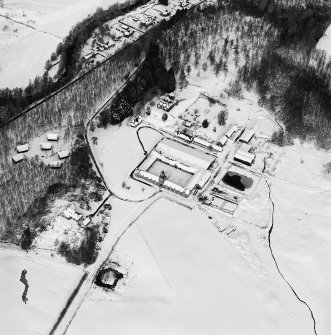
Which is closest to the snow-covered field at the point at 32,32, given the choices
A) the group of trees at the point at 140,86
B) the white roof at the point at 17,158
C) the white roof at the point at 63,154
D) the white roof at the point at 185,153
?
the group of trees at the point at 140,86

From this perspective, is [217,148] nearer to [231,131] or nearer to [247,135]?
[231,131]

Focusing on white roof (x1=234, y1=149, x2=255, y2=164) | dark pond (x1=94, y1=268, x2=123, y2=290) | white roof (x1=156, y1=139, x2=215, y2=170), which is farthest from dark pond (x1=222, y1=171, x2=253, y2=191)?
dark pond (x1=94, y1=268, x2=123, y2=290)

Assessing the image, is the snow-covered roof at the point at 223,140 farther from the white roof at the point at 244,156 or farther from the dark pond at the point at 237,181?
the dark pond at the point at 237,181

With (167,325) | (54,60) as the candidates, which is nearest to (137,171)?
(167,325)

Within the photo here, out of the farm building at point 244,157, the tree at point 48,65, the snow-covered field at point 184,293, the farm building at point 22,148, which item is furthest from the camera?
the tree at point 48,65

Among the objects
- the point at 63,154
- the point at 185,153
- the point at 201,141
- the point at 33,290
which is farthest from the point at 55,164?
the point at 201,141

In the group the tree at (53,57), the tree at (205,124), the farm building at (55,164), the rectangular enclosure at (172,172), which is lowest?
the rectangular enclosure at (172,172)

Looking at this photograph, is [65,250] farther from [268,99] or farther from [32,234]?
[268,99]
